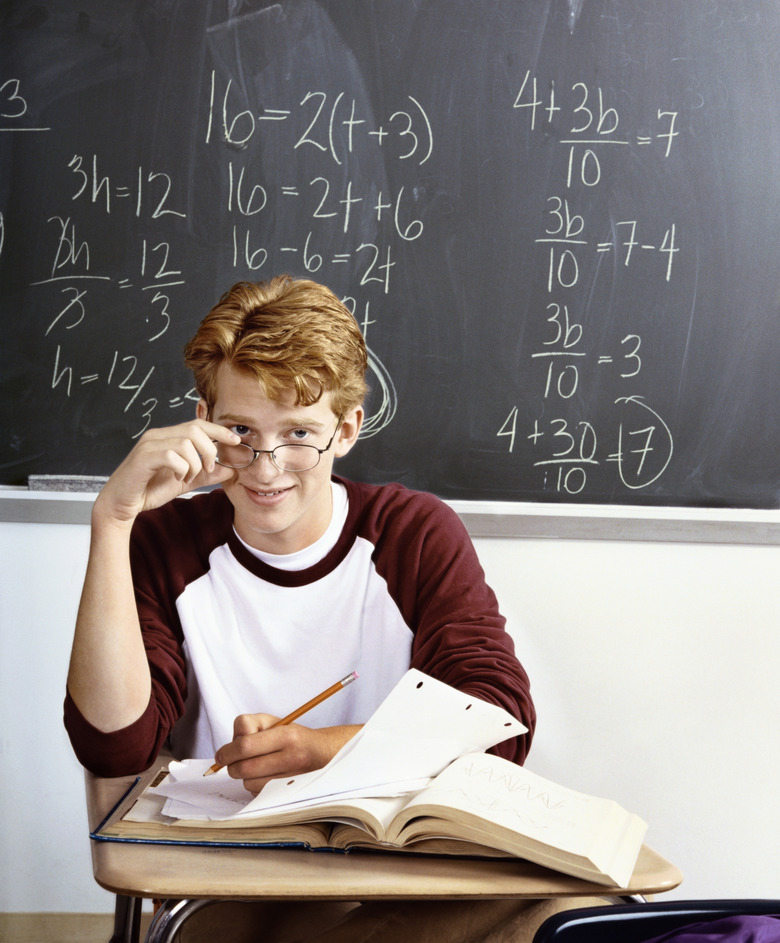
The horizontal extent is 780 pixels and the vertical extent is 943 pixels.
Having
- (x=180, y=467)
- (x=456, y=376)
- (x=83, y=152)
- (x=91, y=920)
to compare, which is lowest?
(x=91, y=920)

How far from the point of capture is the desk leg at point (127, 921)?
141cm

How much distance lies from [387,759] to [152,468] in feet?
1.50

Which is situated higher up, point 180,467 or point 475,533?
point 180,467

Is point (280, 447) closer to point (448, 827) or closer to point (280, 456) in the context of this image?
point (280, 456)

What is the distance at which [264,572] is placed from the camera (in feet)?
4.49

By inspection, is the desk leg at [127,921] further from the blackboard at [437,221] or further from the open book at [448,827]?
the blackboard at [437,221]

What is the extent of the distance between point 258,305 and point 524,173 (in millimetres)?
957

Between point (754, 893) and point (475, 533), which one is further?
point (754, 893)

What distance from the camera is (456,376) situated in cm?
202

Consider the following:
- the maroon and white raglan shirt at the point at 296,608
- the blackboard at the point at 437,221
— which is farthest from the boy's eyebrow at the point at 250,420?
the blackboard at the point at 437,221

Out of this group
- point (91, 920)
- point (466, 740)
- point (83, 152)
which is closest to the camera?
point (466, 740)

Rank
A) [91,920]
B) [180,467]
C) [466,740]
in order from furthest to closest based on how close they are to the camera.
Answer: [91,920]
[180,467]
[466,740]

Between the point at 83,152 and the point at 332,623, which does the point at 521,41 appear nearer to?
the point at 83,152

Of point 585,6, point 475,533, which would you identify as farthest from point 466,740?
point 585,6
